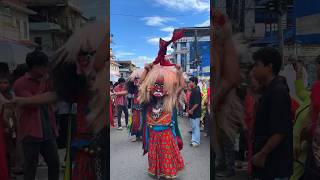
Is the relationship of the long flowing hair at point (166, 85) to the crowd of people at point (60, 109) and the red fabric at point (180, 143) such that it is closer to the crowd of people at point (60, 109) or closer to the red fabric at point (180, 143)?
the red fabric at point (180, 143)

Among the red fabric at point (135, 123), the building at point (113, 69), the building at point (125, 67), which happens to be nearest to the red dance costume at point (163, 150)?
the red fabric at point (135, 123)

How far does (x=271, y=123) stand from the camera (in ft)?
7.33

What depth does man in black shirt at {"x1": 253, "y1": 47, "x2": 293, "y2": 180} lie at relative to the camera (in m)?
2.22

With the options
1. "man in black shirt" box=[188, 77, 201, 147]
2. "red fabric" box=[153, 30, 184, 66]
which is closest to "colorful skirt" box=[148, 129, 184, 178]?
"man in black shirt" box=[188, 77, 201, 147]

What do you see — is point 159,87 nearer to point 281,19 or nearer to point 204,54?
point 204,54

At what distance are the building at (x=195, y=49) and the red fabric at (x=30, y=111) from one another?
2.86 ft

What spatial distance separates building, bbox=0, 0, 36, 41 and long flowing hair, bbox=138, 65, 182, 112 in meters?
1.36

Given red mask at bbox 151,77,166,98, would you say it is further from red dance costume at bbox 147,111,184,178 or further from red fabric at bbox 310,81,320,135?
red fabric at bbox 310,81,320,135

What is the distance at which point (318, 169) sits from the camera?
2.49 meters

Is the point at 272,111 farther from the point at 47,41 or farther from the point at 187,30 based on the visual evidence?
the point at 47,41

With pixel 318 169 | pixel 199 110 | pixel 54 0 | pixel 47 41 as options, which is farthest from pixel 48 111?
pixel 199 110

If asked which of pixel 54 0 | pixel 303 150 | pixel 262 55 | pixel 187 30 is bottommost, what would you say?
pixel 303 150

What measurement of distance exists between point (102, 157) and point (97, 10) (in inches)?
32.9

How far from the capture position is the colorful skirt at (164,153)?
13.1 ft
